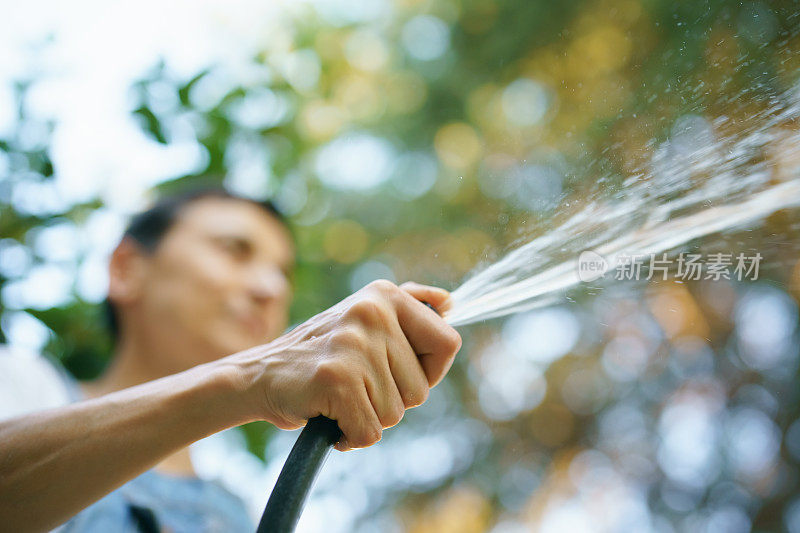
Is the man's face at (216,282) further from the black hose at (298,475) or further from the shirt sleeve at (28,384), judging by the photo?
the black hose at (298,475)

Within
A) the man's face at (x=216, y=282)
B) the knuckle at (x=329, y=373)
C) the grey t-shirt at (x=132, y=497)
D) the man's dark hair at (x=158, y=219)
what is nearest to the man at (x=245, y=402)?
the knuckle at (x=329, y=373)

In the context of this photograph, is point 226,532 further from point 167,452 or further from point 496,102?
point 496,102

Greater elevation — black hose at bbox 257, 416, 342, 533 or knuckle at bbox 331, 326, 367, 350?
knuckle at bbox 331, 326, 367, 350

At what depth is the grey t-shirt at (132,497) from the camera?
90cm

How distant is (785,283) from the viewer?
3.09ft

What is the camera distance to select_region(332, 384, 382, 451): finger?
1.62 ft

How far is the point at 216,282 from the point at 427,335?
2.86ft

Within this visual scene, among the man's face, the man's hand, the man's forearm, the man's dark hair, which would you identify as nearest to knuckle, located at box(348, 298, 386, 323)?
the man's hand

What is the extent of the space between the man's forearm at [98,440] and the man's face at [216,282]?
68 centimetres

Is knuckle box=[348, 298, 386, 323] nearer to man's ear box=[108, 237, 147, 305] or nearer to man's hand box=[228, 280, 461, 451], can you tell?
man's hand box=[228, 280, 461, 451]

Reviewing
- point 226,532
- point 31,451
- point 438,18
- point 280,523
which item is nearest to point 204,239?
point 226,532

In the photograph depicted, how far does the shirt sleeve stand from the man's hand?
1.95 ft

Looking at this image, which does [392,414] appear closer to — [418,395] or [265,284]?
[418,395]

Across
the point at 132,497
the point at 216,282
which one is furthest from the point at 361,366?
the point at 216,282
